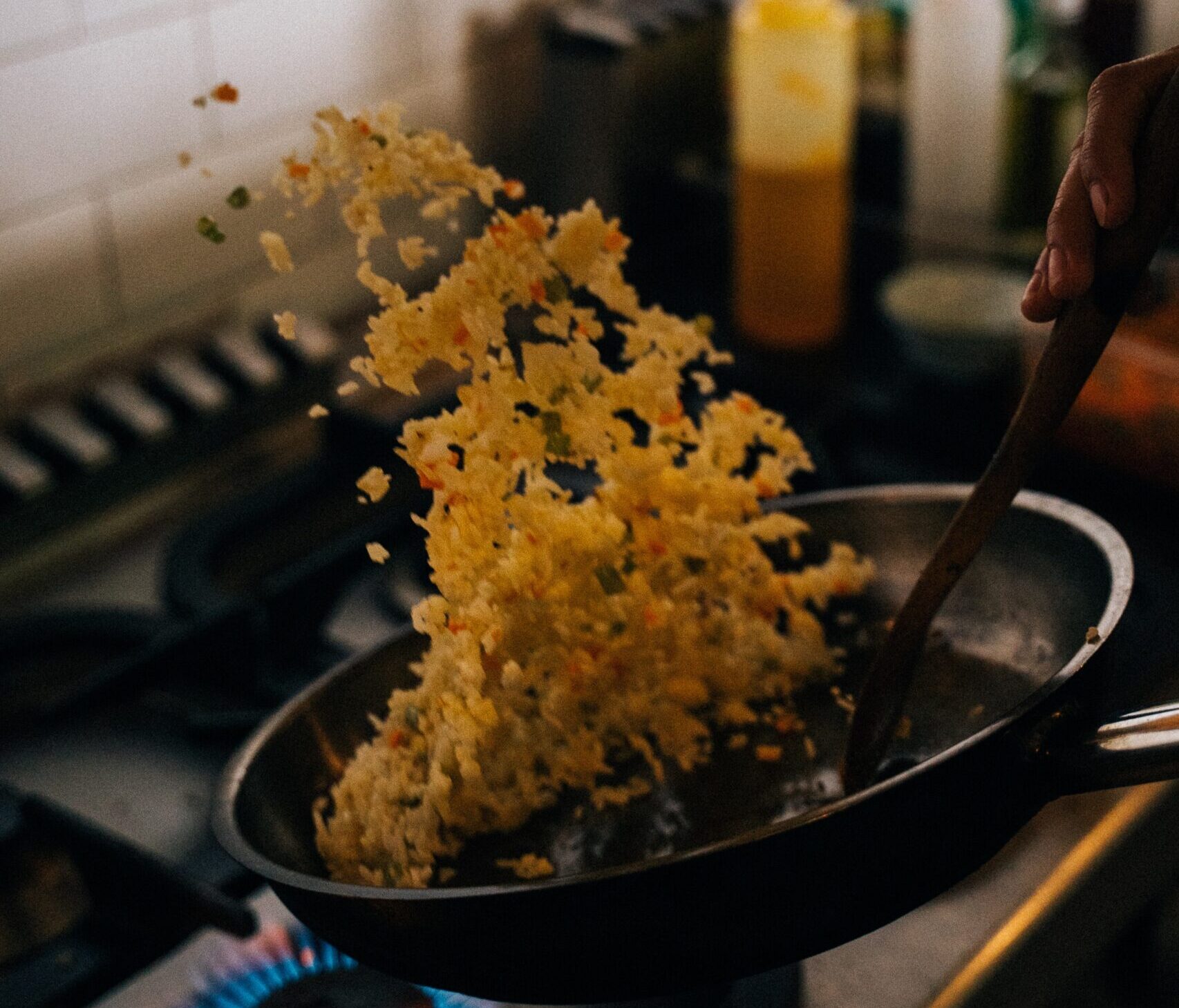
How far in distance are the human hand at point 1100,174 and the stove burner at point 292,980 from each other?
455mm

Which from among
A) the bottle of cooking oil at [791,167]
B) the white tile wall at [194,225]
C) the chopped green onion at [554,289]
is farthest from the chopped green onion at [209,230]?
the bottle of cooking oil at [791,167]

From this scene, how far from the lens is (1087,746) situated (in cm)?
58

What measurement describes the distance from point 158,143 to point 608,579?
70cm

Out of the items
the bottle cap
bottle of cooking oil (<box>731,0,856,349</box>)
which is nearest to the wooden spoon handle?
bottle of cooking oil (<box>731,0,856,349</box>)

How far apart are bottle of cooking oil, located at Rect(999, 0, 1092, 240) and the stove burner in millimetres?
1032

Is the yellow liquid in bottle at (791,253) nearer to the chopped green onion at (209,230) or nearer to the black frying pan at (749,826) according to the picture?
the black frying pan at (749,826)

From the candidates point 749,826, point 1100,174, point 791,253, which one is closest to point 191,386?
point 791,253

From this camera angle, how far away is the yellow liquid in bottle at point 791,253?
4.51ft

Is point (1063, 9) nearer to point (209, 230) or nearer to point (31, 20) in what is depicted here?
point (31, 20)

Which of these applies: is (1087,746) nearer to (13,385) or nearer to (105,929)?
(105,929)

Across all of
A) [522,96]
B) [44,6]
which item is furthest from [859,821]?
[522,96]

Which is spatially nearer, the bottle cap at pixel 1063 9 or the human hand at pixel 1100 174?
the human hand at pixel 1100 174

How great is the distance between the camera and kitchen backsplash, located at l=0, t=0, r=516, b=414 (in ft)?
3.57

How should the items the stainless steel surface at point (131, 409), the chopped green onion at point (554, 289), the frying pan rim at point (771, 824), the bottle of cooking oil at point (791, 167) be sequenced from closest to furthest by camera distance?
the frying pan rim at point (771, 824), the chopped green onion at point (554, 289), the stainless steel surface at point (131, 409), the bottle of cooking oil at point (791, 167)
